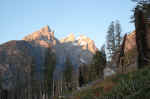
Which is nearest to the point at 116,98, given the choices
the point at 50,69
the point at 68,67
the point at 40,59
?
the point at 50,69

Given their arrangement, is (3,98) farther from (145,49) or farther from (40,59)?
(40,59)

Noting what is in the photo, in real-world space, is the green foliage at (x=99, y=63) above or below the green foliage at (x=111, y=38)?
below

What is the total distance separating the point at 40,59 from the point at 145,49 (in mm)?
179854

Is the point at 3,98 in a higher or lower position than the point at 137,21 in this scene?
lower

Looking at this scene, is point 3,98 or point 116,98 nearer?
point 116,98

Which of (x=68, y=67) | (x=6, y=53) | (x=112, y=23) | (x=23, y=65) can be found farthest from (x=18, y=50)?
(x=112, y=23)

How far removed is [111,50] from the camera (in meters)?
57.9

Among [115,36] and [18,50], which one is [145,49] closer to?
[115,36]

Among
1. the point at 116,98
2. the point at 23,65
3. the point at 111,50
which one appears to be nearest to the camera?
the point at 116,98

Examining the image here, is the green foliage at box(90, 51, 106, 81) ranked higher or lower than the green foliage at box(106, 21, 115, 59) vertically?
lower

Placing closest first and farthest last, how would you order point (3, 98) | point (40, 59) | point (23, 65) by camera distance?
point (3, 98) → point (23, 65) → point (40, 59)

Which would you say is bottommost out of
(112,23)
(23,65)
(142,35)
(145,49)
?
(23,65)

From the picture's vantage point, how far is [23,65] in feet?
354

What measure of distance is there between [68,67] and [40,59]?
116m
